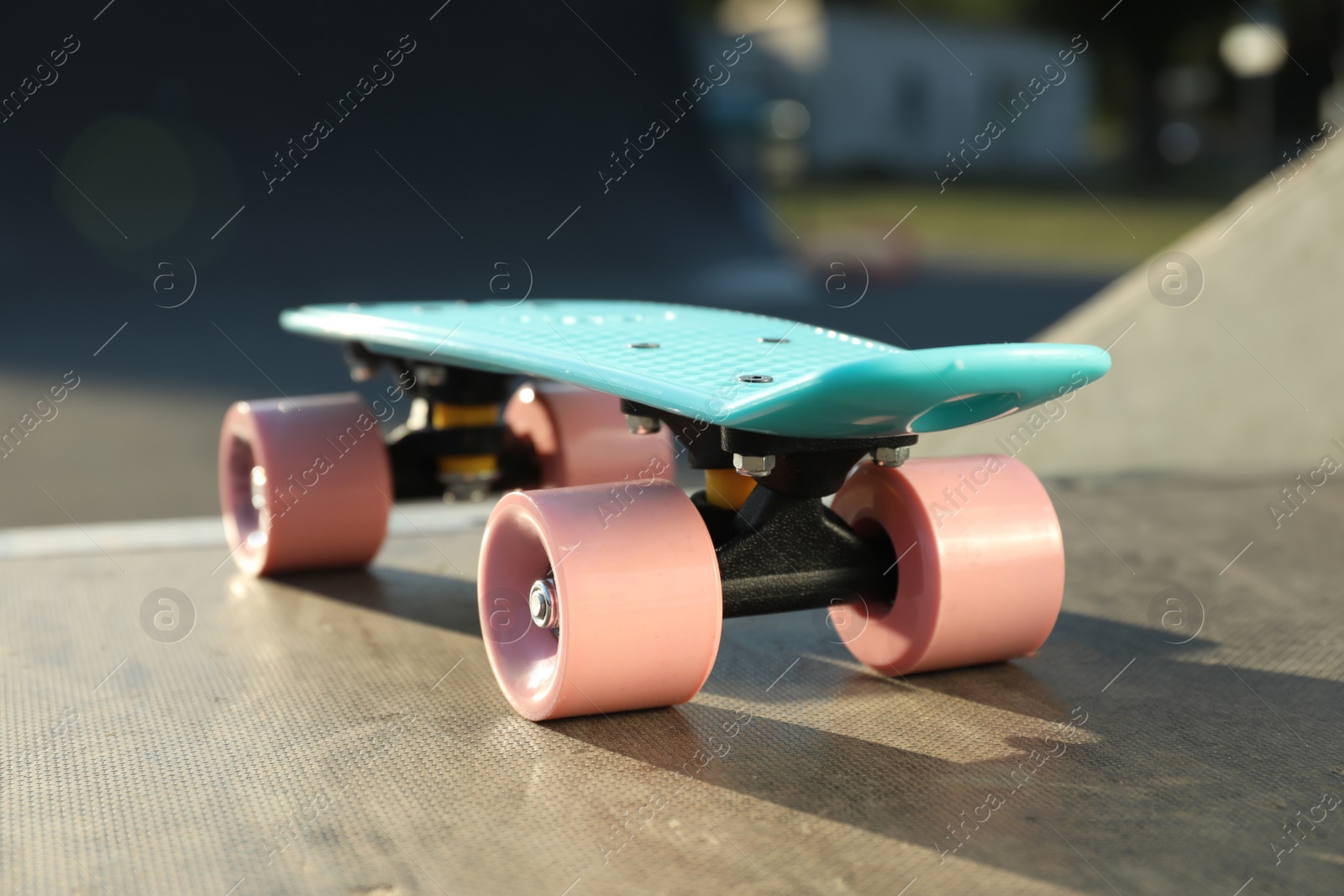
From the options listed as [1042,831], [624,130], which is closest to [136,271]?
[624,130]

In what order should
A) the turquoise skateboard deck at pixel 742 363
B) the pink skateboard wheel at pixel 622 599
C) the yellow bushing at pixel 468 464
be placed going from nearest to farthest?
the turquoise skateboard deck at pixel 742 363 → the pink skateboard wheel at pixel 622 599 → the yellow bushing at pixel 468 464

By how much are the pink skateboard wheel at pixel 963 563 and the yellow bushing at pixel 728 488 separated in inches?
7.6

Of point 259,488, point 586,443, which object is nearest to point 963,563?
point 586,443

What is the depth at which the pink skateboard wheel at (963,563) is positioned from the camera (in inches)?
74.6

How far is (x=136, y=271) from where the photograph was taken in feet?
24.4

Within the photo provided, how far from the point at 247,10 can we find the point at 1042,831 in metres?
7.79

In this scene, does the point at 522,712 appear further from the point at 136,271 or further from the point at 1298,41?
the point at 1298,41

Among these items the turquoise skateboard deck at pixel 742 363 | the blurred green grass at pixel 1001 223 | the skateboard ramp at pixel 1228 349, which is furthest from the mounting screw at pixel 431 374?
the blurred green grass at pixel 1001 223

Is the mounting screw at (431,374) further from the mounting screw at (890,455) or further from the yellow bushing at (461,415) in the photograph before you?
the mounting screw at (890,455)

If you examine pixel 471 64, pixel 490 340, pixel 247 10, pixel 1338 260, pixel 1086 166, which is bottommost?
pixel 1086 166

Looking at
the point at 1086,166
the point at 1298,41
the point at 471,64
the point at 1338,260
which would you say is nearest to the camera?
the point at 1338,260

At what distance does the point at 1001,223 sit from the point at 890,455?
17166mm

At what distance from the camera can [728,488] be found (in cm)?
200

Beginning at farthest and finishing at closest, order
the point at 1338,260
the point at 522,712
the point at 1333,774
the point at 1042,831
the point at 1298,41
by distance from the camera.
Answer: the point at 1298,41, the point at 1338,260, the point at 522,712, the point at 1333,774, the point at 1042,831
